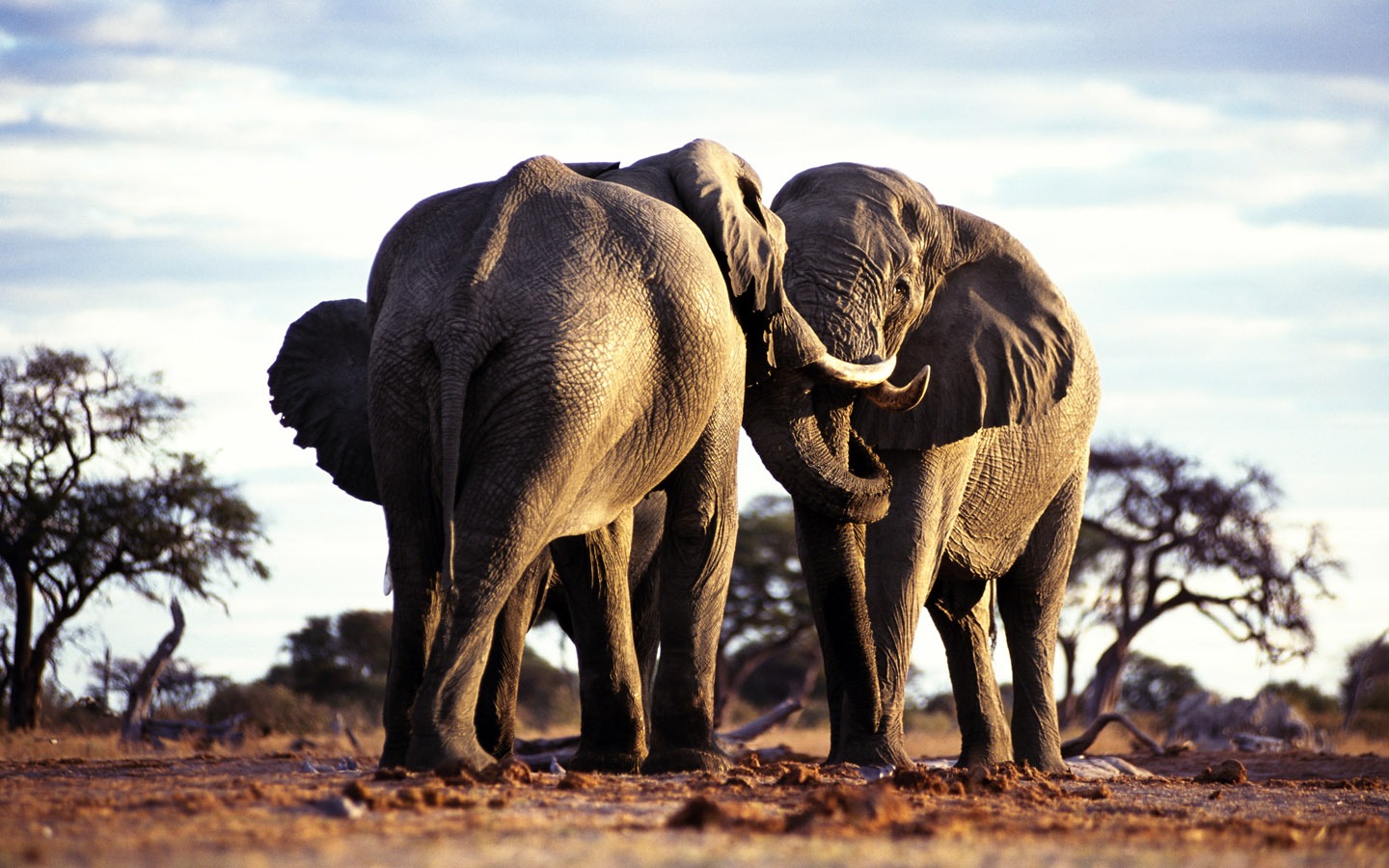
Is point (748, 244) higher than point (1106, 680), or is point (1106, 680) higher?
point (748, 244)

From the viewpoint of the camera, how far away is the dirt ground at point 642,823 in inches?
154

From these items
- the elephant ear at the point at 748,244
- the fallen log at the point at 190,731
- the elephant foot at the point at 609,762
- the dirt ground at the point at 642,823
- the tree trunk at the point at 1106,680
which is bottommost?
the dirt ground at the point at 642,823

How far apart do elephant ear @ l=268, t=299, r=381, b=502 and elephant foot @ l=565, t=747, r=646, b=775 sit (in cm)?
150

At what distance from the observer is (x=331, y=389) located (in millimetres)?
7957

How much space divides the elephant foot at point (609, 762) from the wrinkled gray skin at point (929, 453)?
1.29m

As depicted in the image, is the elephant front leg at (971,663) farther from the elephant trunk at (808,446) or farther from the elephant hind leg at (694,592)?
the elephant hind leg at (694,592)

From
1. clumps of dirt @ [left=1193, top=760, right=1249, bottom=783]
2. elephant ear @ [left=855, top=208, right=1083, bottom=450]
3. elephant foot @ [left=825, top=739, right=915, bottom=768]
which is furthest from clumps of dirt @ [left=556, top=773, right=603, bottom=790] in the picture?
clumps of dirt @ [left=1193, top=760, right=1249, bottom=783]

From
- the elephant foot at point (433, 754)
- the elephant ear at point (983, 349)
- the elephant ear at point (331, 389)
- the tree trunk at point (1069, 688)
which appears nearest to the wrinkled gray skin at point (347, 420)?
the elephant ear at point (331, 389)

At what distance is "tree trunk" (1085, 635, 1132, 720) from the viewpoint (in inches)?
958

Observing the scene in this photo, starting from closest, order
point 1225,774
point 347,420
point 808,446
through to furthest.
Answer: point 347,420 → point 808,446 → point 1225,774

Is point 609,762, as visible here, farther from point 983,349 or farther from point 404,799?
point 983,349

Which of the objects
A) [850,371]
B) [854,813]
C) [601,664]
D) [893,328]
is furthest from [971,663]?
[854,813]

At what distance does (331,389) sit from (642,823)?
3756 millimetres

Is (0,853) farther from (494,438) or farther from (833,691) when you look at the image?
(833,691)
